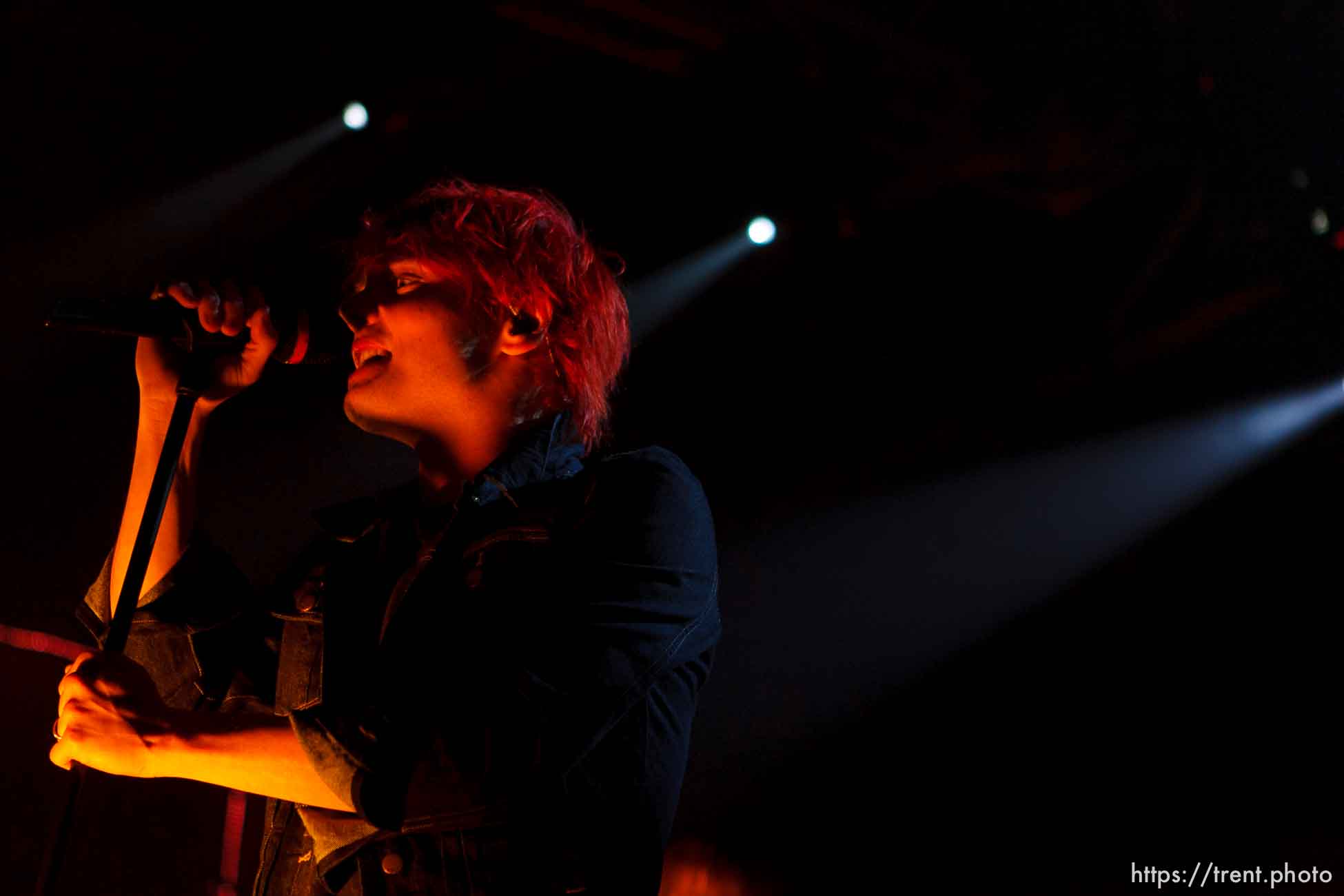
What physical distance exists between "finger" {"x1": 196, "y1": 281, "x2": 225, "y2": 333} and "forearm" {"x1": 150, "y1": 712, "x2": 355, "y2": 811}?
0.56 metres

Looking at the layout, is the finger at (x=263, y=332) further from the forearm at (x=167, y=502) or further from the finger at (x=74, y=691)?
the finger at (x=74, y=691)

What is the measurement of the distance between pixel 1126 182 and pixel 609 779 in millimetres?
3789

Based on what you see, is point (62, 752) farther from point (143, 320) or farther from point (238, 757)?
point (143, 320)

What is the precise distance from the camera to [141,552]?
4.87 feet

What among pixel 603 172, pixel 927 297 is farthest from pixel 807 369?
pixel 603 172

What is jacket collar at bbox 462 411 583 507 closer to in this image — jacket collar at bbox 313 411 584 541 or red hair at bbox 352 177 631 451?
jacket collar at bbox 313 411 584 541

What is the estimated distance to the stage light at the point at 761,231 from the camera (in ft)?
14.3

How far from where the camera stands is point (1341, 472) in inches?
203

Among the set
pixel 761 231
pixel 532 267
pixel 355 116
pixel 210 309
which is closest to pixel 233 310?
pixel 210 309

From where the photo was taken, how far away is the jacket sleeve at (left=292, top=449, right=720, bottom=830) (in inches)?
53.9

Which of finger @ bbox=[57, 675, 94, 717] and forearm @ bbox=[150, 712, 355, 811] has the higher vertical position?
finger @ bbox=[57, 675, 94, 717]

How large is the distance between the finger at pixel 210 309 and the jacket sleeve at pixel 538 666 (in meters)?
0.49

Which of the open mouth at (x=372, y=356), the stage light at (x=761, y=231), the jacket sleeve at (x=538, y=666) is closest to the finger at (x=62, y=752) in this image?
the jacket sleeve at (x=538, y=666)

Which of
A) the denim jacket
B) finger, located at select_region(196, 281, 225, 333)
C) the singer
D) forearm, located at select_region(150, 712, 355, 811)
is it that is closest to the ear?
the singer
